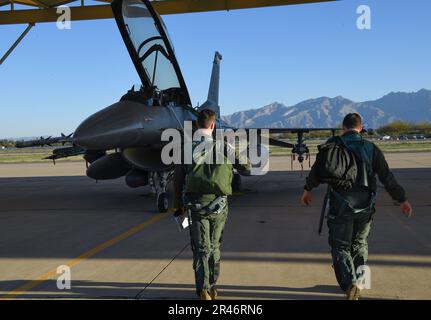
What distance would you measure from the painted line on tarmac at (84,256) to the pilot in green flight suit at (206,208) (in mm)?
1846

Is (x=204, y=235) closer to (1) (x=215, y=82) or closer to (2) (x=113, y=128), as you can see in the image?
(2) (x=113, y=128)

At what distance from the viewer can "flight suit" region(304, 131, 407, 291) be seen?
404 centimetres

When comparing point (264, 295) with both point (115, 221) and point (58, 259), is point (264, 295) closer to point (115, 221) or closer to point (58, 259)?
point (58, 259)

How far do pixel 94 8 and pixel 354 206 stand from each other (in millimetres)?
11712

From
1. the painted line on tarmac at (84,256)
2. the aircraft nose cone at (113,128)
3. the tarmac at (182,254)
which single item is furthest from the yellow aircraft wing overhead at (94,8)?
the painted line on tarmac at (84,256)

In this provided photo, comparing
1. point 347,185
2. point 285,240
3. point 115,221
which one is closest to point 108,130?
point 115,221

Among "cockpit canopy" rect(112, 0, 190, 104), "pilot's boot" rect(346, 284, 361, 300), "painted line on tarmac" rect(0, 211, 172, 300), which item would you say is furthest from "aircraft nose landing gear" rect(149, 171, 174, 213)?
"pilot's boot" rect(346, 284, 361, 300)

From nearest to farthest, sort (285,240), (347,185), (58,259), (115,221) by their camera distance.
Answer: (347,185), (58,259), (285,240), (115,221)

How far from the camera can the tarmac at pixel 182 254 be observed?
4418 mm

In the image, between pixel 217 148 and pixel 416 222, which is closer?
pixel 217 148

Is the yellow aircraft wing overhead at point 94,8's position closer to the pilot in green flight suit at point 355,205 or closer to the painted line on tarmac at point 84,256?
the painted line on tarmac at point 84,256

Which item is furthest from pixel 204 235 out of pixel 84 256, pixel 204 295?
pixel 84 256

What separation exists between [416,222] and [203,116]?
5222 millimetres
